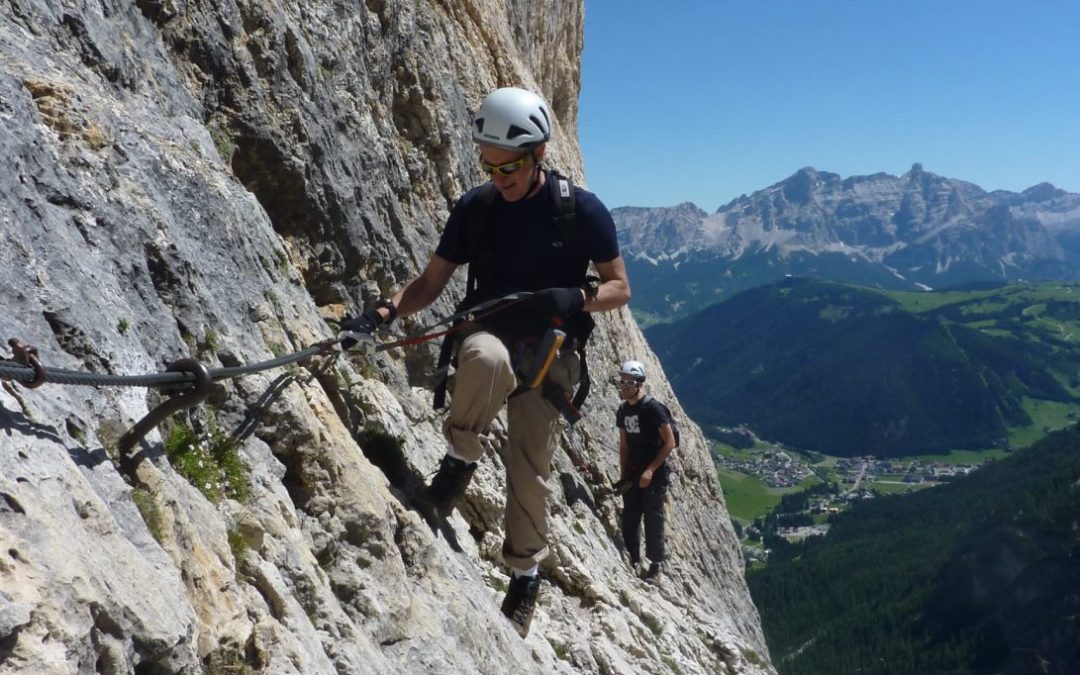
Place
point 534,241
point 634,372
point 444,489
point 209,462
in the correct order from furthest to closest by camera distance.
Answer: point 634,372 < point 444,489 < point 534,241 < point 209,462

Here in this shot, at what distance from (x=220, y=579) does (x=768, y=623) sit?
6478 inches

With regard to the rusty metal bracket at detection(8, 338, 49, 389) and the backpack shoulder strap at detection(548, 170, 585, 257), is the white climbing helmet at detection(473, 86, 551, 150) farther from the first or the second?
the rusty metal bracket at detection(8, 338, 49, 389)

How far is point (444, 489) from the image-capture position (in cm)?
812

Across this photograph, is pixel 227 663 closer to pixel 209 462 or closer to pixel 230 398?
pixel 209 462

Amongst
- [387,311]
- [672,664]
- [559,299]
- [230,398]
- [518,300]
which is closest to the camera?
[230,398]

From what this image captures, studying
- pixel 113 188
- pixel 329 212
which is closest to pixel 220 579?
pixel 113 188

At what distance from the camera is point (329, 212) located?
12125 millimetres

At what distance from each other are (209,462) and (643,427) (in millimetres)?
11305

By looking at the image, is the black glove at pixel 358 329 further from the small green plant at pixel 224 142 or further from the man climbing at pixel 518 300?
the small green plant at pixel 224 142

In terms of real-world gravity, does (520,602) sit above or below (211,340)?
below

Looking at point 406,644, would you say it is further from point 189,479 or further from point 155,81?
point 155,81

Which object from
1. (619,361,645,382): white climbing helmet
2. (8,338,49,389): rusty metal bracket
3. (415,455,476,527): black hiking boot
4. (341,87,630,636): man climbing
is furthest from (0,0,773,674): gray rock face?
(619,361,645,382): white climbing helmet

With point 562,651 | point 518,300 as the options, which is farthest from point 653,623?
point 518,300

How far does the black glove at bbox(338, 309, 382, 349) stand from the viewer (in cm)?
700
